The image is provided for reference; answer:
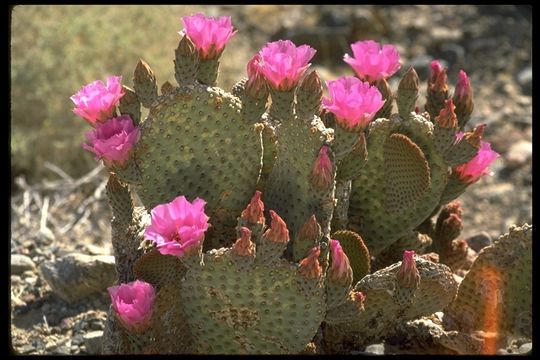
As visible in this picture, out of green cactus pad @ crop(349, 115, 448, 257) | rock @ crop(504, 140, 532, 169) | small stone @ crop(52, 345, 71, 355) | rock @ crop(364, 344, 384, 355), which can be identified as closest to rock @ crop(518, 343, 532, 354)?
rock @ crop(364, 344, 384, 355)

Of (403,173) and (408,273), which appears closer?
(408,273)

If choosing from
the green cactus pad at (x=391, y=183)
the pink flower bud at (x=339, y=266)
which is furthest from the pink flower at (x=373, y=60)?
the pink flower bud at (x=339, y=266)

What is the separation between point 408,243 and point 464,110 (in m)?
0.48

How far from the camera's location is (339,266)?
9.21ft

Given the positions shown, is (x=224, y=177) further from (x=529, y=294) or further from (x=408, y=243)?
(x=529, y=294)

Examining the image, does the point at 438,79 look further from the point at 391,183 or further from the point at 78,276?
the point at 78,276

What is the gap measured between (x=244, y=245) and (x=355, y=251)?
609 millimetres

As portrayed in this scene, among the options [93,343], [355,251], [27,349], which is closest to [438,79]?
[355,251]

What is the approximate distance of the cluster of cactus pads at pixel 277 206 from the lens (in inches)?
111

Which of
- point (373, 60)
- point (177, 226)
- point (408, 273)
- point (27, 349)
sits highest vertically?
point (373, 60)

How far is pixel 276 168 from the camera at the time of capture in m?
3.21

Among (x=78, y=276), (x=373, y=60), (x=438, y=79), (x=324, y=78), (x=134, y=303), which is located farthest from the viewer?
(x=324, y=78)

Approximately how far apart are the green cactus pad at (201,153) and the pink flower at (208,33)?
11 centimetres
